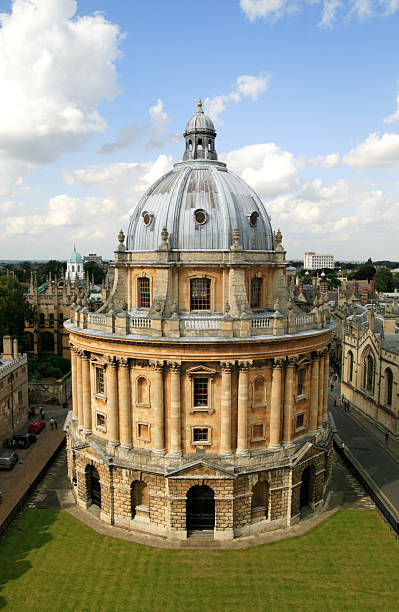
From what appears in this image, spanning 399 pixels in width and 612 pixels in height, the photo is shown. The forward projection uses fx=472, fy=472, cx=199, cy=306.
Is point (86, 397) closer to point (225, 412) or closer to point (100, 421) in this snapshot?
point (100, 421)

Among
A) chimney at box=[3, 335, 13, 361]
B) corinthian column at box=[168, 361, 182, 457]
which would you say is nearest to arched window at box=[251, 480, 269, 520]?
corinthian column at box=[168, 361, 182, 457]

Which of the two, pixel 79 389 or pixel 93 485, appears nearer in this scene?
pixel 93 485

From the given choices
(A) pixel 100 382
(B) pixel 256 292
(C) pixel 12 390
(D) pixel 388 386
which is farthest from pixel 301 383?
(C) pixel 12 390

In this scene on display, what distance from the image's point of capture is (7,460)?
141 feet

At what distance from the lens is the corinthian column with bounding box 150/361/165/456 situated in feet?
107

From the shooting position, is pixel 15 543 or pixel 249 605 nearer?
pixel 249 605

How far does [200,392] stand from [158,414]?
3293 mm

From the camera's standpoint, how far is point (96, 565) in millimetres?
30141

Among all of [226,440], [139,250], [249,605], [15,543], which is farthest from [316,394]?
[15,543]

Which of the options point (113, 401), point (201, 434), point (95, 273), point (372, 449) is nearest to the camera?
point (201, 434)

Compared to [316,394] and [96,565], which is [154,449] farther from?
[316,394]

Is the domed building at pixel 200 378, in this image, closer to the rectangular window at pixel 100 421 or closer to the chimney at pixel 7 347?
the rectangular window at pixel 100 421

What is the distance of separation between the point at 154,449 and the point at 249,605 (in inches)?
441

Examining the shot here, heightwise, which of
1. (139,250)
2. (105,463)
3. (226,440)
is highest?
(139,250)
